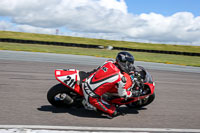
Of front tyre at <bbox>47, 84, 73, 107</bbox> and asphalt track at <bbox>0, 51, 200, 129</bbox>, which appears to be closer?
asphalt track at <bbox>0, 51, 200, 129</bbox>

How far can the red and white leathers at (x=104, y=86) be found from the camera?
4766mm

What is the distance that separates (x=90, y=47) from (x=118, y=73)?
26.0 metres

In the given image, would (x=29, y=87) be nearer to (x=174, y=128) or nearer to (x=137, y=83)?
(x=137, y=83)

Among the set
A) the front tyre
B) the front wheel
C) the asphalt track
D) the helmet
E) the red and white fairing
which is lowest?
the asphalt track

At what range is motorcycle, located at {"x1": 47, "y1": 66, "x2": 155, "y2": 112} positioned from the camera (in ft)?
16.0

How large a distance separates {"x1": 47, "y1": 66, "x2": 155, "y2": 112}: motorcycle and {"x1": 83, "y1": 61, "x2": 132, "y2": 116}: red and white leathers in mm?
182

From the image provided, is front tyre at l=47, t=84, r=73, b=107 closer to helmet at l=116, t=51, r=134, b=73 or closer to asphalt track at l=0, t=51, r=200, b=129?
asphalt track at l=0, t=51, r=200, b=129

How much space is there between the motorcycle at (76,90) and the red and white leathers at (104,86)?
18 centimetres

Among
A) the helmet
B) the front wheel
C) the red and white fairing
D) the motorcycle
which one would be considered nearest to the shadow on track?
the motorcycle

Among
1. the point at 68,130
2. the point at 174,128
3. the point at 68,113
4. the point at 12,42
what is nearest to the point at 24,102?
the point at 68,113

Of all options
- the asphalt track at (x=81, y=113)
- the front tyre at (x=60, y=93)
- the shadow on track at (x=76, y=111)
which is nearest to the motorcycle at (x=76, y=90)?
the front tyre at (x=60, y=93)

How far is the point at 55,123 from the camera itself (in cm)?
431

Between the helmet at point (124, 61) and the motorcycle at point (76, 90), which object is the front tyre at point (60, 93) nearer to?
the motorcycle at point (76, 90)

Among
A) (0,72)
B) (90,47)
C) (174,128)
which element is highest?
(90,47)
